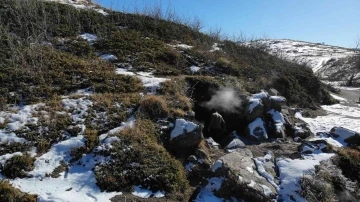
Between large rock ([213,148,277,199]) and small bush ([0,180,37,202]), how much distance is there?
4.53m

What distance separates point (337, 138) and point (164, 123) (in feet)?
24.1

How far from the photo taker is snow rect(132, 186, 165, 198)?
735 cm

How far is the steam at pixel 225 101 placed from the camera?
1262cm

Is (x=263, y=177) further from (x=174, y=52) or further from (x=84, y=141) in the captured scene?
(x=174, y=52)

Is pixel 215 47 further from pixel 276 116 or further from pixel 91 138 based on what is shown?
pixel 91 138

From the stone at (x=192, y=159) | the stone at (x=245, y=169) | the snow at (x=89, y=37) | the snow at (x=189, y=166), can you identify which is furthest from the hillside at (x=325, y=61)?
the snow at (x=189, y=166)

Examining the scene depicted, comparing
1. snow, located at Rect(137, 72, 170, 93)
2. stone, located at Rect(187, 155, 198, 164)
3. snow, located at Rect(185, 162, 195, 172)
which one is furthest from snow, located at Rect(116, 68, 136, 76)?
snow, located at Rect(185, 162, 195, 172)

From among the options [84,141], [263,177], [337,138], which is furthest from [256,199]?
[337,138]

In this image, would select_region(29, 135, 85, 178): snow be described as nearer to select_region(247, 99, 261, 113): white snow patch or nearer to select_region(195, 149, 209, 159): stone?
select_region(195, 149, 209, 159): stone

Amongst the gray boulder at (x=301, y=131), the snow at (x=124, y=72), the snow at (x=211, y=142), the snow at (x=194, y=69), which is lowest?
the snow at (x=211, y=142)

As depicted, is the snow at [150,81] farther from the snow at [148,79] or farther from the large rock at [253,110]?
the large rock at [253,110]

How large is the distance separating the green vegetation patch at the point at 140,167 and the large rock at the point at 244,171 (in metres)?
1.08

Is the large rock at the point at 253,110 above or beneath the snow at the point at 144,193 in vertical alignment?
above

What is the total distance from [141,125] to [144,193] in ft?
8.13
